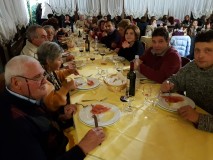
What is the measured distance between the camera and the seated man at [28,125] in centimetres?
92

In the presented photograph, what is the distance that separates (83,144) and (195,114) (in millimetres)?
730

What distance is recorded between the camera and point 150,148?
3.58ft

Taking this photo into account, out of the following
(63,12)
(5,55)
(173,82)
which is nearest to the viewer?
(173,82)

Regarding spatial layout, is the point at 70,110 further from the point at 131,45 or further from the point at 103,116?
the point at 131,45

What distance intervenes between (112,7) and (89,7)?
0.81 meters

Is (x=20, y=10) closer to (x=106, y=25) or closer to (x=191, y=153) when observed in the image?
(x=106, y=25)

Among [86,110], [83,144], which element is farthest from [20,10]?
[83,144]

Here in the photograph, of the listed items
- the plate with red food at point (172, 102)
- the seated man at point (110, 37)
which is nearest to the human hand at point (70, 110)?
the plate with red food at point (172, 102)

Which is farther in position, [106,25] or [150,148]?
[106,25]

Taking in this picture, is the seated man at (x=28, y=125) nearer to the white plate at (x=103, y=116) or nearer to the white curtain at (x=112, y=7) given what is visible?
the white plate at (x=103, y=116)

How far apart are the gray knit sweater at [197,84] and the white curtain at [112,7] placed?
541 cm

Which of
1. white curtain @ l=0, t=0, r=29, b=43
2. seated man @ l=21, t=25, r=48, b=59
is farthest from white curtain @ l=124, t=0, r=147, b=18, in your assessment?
seated man @ l=21, t=25, r=48, b=59

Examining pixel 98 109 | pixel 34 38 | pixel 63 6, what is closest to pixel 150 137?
pixel 98 109

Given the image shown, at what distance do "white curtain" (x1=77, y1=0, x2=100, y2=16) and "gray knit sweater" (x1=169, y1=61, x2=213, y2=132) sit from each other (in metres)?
5.70
